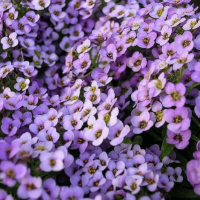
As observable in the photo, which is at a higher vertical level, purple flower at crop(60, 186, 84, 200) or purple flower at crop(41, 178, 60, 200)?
purple flower at crop(41, 178, 60, 200)

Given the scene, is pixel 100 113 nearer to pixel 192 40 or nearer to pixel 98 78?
pixel 98 78

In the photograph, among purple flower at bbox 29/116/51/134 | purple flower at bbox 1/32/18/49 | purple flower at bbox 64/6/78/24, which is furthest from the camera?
purple flower at bbox 64/6/78/24

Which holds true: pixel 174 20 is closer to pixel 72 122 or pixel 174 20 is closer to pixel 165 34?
pixel 165 34

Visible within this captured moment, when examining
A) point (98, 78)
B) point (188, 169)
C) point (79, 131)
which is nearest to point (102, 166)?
point (79, 131)

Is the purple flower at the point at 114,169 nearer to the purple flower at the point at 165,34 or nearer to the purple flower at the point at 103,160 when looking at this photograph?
the purple flower at the point at 103,160

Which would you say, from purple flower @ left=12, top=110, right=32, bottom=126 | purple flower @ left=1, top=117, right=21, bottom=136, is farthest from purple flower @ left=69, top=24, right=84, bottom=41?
purple flower @ left=1, top=117, right=21, bottom=136

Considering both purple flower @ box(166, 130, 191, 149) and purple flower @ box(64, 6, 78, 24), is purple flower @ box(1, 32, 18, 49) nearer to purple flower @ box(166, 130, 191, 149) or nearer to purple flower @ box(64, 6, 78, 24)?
purple flower @ box(64, 6, 78, 24)

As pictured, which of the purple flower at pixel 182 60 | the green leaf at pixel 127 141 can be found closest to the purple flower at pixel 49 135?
the green leaf at pixel 127 141
